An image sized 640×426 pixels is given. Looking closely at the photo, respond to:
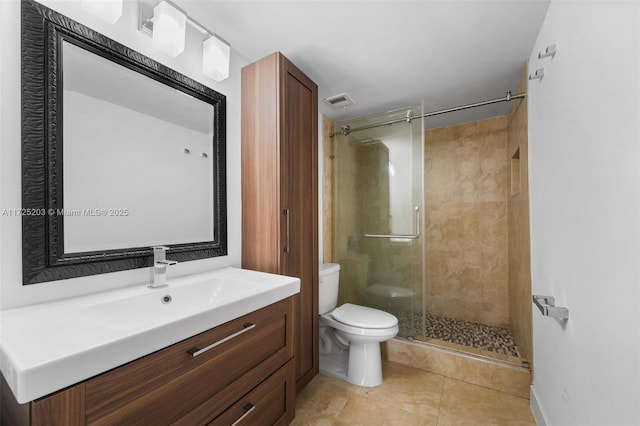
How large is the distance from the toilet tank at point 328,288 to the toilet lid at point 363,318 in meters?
0.10

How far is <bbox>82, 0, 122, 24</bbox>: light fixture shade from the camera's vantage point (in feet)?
3.33

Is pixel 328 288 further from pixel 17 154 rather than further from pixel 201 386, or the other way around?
pixel 17 154

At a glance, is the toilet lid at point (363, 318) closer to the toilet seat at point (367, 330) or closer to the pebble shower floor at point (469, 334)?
the toilet seat at point (367, 330)

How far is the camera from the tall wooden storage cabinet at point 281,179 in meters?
1.62

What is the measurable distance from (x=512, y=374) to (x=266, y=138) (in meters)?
2.28

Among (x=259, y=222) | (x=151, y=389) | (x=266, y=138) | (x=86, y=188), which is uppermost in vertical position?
(x=266, y=138)

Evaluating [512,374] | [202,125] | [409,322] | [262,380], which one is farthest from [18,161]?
[512,374]

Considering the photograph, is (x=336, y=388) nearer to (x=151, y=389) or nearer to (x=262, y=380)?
(x=262, y=380)

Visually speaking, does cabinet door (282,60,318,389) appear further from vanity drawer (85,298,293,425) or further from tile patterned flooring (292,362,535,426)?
vanity drawer (85,298,293,425)

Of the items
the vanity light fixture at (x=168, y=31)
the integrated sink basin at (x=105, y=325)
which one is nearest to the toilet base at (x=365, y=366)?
the integrated sink basin at (x=105, y=325)

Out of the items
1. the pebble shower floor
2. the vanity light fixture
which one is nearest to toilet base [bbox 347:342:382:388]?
the pebble shower floor

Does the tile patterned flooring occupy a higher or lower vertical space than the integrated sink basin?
lower

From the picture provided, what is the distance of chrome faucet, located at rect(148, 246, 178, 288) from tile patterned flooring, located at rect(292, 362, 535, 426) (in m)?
1.12

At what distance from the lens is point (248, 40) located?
1.61 m
